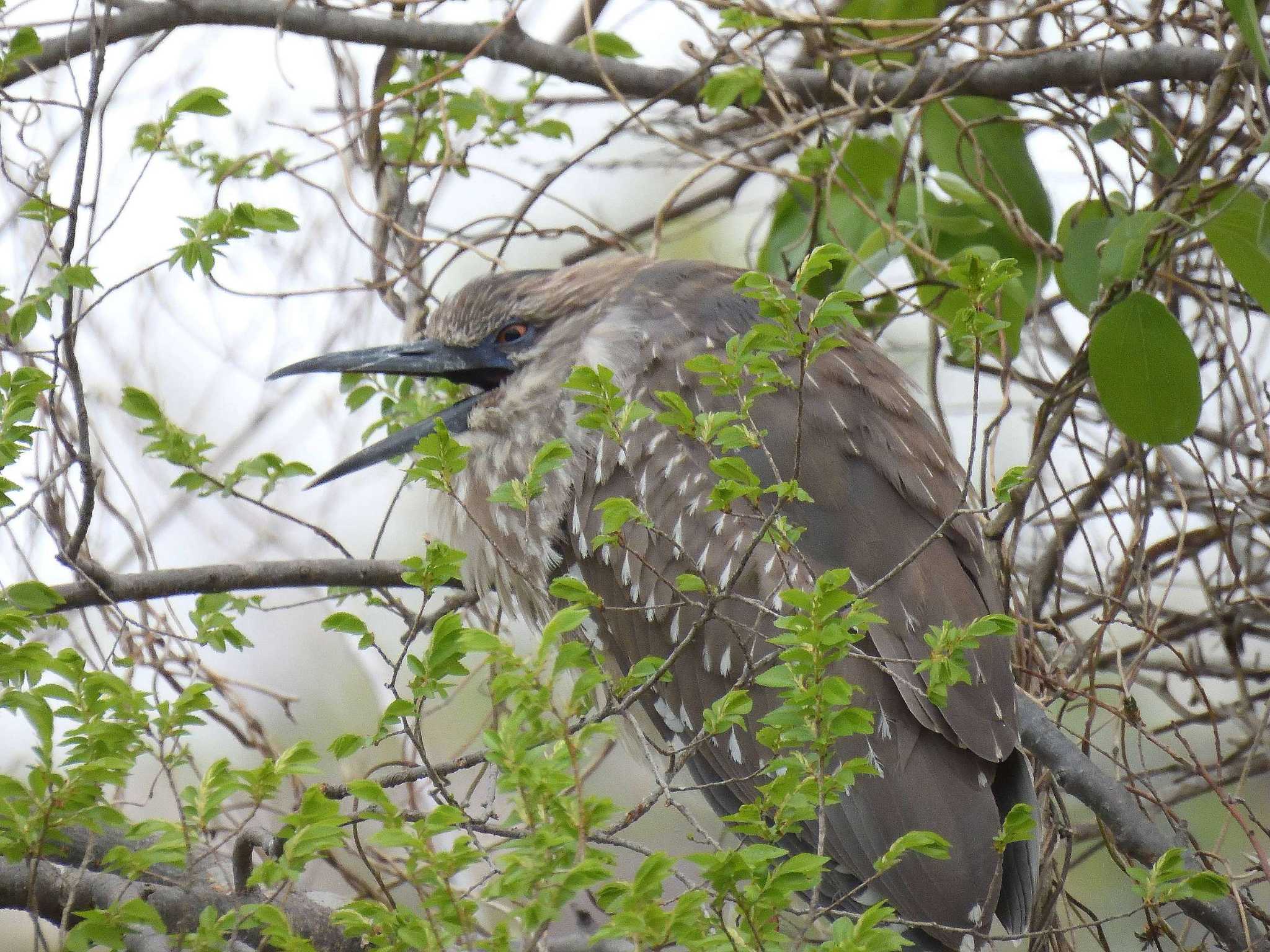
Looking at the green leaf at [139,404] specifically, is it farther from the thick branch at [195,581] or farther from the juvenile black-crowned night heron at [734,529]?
the juvenile black-crowned night heron at [734,529]

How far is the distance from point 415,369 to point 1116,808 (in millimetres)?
1629

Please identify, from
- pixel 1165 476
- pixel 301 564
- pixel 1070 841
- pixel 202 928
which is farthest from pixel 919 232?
pixel 202 928

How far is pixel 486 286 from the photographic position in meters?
2.82

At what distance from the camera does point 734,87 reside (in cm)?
262

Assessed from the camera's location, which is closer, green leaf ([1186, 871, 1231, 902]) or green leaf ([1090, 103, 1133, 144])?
green leaf ([1186, 871, 1231, 902])

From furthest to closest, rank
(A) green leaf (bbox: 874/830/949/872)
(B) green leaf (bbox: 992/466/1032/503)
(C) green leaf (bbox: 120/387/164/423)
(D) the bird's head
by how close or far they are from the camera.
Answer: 1. (D) the bird's head
2. (C) green leaf (bbox: 120/387/164/423)
3. (B) green leaf (bbox: 992/466/1032/503)
4. (A) green leaf (bbox: 874/830/949/872)

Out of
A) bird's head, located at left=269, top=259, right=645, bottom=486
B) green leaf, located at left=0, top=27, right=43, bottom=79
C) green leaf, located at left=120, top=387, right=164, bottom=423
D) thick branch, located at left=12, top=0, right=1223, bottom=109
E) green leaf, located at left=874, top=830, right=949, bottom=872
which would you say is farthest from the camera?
bird's head, located at left=269, top=259, right=645, bottom=486

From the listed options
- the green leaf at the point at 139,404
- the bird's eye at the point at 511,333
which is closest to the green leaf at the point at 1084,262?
the bird's eye at the point at 511,333

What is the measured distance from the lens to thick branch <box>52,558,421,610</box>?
214 centimetres

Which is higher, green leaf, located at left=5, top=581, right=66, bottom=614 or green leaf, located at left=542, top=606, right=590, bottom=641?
green leaf, located at left=5, top=581, right=66, bottom=614

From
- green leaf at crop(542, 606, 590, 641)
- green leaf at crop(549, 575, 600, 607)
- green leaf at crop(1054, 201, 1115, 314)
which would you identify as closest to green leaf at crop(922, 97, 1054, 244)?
green leaf at crop(1054, 201, 1115, 314)

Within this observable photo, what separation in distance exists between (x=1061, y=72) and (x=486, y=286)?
1331mm

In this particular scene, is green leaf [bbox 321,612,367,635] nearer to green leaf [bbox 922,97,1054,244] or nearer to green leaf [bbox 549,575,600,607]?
green leaf [bbox 549,575,600,607]

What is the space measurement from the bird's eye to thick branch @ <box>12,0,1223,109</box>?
58 centimetres
